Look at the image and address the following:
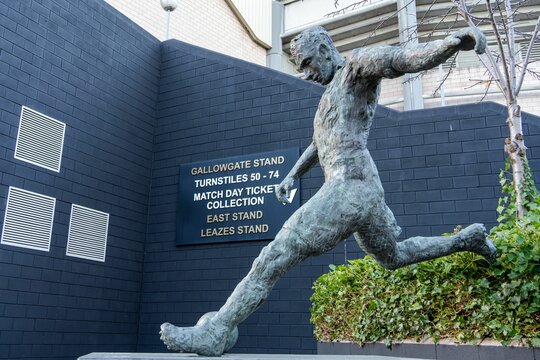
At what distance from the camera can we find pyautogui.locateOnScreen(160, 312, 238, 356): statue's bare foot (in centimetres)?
257

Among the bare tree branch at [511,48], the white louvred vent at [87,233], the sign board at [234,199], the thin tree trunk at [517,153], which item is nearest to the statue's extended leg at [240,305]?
the thin tree trunk at [517,153]

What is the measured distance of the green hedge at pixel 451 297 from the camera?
3.64 m

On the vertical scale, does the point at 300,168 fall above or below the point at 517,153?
below

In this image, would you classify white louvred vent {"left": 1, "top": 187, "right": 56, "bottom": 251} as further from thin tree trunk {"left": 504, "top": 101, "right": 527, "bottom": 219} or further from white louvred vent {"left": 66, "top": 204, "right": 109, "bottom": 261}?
thin tree trunk {"left": 504, "top": 101, "right": 527, "bottom": 219}

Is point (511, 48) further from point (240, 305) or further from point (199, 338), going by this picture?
point (199, 338)

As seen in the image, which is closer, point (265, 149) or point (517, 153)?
point (517, 153)

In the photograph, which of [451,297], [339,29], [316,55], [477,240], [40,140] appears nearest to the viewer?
[316,55]

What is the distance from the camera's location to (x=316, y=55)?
310cm

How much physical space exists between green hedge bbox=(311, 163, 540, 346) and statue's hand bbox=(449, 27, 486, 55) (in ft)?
6.16

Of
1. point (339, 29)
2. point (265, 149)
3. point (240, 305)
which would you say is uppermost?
point (339, 29)

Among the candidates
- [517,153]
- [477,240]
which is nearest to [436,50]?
[477,240]

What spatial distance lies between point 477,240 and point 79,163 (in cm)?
603

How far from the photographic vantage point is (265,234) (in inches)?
307

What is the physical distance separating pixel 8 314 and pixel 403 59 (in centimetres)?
584
